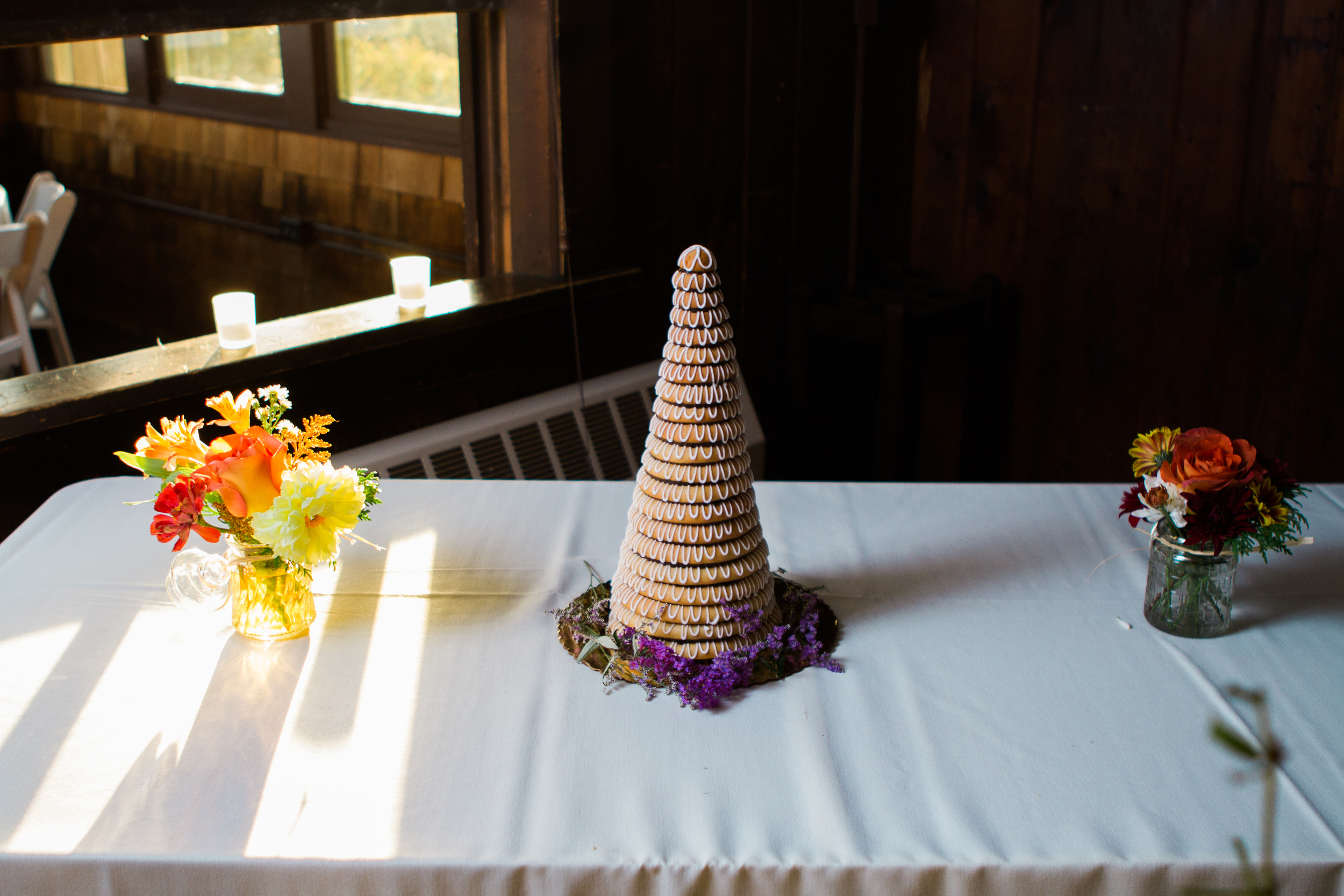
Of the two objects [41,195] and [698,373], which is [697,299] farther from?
[41,195]

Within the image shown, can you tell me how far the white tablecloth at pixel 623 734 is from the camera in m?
0.89

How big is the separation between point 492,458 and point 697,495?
1.07 metres

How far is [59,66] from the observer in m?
4.64

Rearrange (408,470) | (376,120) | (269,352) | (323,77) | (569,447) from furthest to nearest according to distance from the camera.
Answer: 1. (323,77)
2. (376,120)
3. (569,447)
4. (408,470)
5. (269,352)

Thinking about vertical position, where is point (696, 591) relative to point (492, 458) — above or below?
above

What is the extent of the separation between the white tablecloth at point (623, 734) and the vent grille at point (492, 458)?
66 cm

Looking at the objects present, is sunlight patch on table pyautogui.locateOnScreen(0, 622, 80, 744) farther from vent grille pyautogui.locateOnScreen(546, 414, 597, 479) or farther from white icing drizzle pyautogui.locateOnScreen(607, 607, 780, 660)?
vent grille pyautogui.locateOnScreen(546, 414, 597, 479)

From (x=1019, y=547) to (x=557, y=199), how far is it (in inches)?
46.0

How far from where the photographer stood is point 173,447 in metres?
1.14

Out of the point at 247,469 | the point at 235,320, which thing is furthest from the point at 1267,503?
the point at 235,320

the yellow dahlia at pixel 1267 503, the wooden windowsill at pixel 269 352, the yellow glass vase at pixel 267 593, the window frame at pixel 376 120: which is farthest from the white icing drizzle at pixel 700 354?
Answer: the window frame at pixel 376 120

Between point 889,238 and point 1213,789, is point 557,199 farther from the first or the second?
point 1213,789

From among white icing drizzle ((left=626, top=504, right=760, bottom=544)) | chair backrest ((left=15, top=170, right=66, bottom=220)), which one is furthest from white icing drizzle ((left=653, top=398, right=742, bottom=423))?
chair backrest ((left=15, top=170, right=66, bottom=220))

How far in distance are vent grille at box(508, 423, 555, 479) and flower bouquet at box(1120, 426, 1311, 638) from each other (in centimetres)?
123
